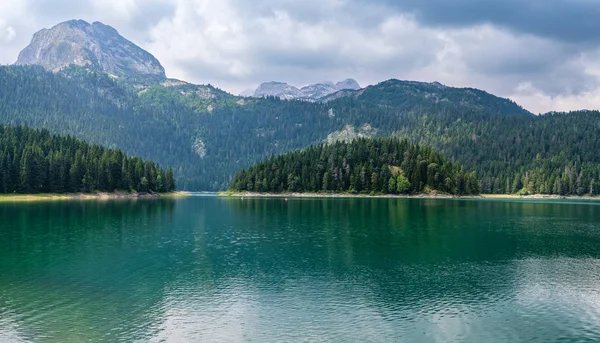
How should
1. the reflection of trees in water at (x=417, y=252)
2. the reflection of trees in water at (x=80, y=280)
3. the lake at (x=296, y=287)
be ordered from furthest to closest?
the reflection of trees in water at (x=417, y=252)
the reflection of trees in water at (x=80, y=280)
the lake at (x=296, y=287)

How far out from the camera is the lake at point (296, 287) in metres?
32.0

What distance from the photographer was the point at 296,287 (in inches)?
1734

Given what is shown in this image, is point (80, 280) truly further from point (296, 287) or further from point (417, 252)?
point (417, 252)

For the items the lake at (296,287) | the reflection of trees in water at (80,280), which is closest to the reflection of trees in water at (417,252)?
the lake at (296,287)

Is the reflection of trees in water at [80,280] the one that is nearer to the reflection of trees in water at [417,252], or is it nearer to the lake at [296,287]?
the lake at [296,287]

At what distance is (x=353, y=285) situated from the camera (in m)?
45.0

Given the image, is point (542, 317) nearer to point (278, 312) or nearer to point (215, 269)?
point (278, 312)

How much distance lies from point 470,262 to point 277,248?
2764cm

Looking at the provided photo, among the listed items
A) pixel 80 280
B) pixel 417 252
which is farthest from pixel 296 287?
pixel 417 252

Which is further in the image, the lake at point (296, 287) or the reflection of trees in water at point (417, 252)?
the reflection of trees in water at point (417, 252)

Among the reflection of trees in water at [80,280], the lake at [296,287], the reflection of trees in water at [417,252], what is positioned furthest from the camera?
the reflection of trees in water at [417,252]

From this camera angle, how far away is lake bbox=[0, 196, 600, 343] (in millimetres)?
31953

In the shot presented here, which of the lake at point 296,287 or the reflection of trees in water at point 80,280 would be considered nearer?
the lake at point 296,287

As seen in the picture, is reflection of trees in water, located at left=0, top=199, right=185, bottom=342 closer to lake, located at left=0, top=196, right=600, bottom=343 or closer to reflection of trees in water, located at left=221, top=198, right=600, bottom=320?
lake, located at left=0, top=196, right=600, bottom=343
